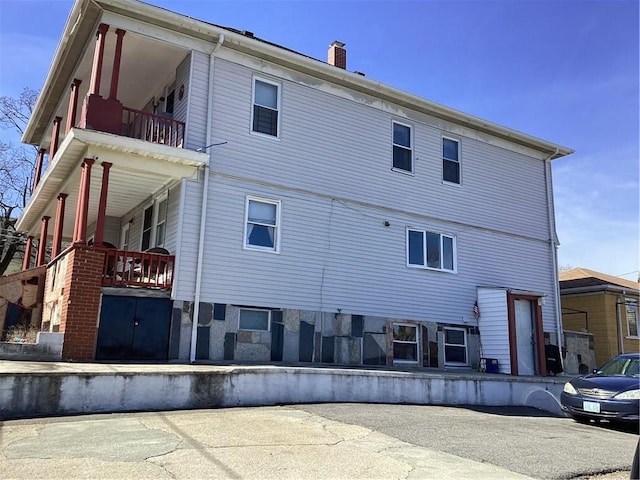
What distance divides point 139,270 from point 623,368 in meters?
10.2

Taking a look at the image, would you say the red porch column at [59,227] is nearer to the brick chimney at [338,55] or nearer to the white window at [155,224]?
the white window at [155,224]

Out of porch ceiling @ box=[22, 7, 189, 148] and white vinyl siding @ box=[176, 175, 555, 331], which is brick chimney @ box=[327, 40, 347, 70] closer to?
white vinyl siding @ box=[176, 175, 555, 331]

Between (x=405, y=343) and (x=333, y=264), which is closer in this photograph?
(x=333, y=264)

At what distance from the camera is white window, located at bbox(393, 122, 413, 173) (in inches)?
620

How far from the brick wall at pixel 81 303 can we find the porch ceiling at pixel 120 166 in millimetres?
2077

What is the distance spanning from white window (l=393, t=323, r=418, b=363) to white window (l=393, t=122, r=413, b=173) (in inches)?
173

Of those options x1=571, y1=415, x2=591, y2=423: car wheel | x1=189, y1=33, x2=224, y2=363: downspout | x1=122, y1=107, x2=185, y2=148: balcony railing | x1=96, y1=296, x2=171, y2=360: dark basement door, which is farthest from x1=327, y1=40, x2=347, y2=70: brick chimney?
x1=571, y1=415, x2=591, y2=423: car wheel

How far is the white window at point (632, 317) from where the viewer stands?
20786mm

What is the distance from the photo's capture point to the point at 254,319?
12562 mm

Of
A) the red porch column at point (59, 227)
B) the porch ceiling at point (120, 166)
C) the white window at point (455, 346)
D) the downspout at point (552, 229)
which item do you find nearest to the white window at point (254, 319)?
the porch ceiling at point (120, 166)

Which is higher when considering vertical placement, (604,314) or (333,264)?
(333,264)

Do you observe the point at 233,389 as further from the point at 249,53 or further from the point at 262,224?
the point at 249,53

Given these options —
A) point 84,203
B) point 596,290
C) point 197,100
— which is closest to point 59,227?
point 84,203

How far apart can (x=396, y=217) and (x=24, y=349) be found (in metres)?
9.46
